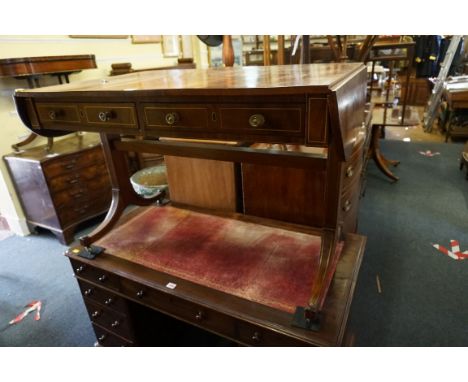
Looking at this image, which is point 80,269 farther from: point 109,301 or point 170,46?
point 170,46

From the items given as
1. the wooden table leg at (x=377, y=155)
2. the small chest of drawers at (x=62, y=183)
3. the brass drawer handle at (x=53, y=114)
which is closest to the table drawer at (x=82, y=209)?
the small chest of drawers at (x=62, y=183)

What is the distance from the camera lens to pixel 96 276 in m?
1.34

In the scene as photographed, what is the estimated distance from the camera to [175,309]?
1.15m

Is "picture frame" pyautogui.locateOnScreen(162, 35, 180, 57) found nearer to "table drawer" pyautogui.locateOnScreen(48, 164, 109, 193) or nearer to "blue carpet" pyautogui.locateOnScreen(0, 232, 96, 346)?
"table drawer" pyautogui.locateOnScreen(48, 164, 109, 193)

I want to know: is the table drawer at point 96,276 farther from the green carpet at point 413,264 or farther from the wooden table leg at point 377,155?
the wooden table leg at point 377,155

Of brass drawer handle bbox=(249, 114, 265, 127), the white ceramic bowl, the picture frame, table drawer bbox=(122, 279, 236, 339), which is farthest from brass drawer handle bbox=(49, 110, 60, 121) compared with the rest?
the picture frame

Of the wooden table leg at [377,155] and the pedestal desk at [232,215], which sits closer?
the pedestal desk at [232,215]

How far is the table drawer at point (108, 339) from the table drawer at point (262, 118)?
115 cm

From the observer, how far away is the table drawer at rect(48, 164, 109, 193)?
8.27ft

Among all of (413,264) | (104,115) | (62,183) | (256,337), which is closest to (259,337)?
(256,337)

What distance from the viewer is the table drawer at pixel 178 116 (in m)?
0.91

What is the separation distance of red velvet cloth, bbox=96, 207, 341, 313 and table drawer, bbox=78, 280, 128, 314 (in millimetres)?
179

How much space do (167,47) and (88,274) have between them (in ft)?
11.3

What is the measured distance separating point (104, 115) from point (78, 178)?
5.92 ft
